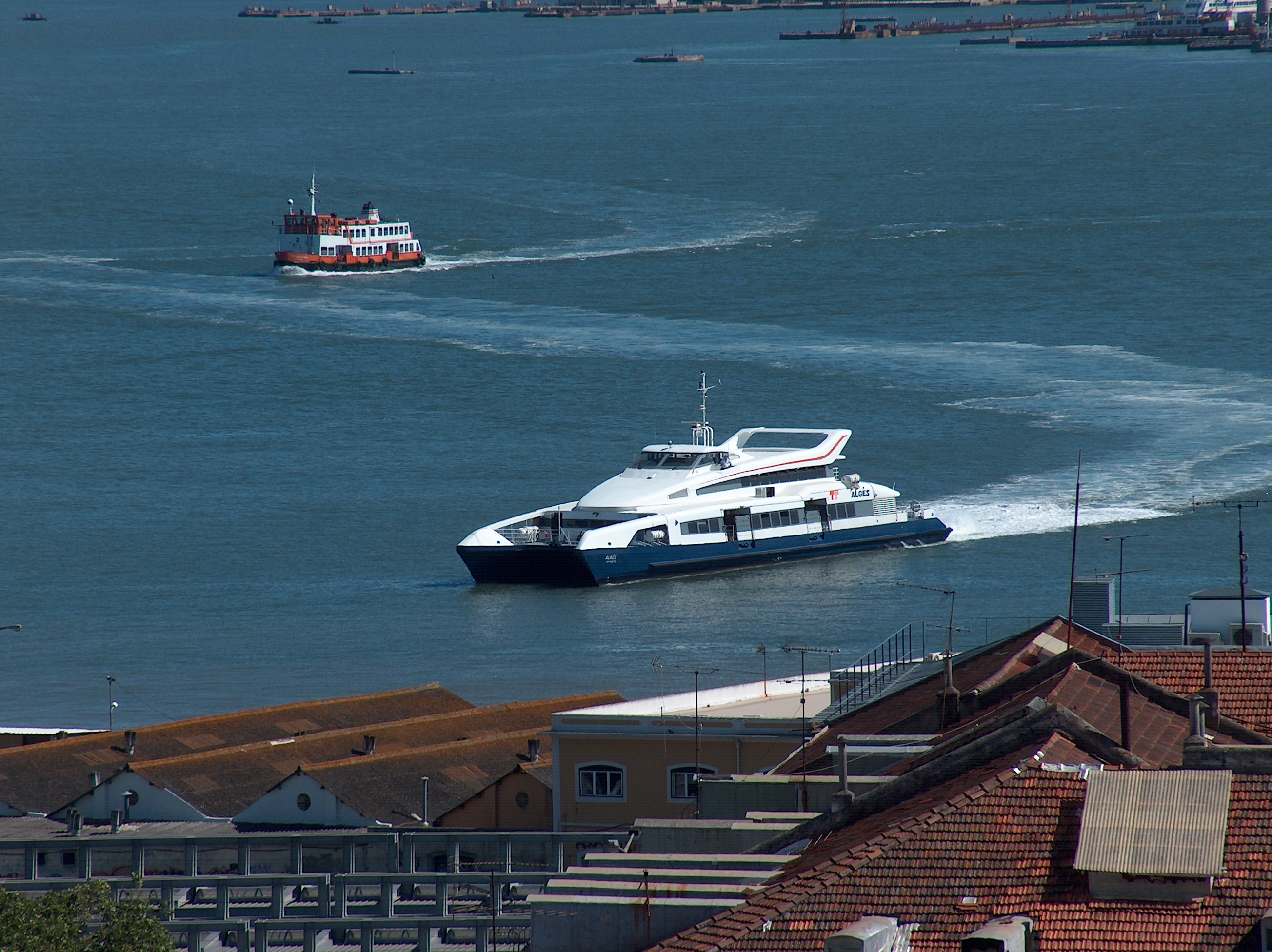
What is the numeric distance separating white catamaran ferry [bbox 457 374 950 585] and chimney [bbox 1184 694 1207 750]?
3447 centimetres

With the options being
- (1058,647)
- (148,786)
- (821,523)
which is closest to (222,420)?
(821,523)

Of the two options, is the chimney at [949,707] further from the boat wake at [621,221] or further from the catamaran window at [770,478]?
the boat wake at [621,221]

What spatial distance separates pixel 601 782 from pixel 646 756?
689 mm

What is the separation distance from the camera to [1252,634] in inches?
944

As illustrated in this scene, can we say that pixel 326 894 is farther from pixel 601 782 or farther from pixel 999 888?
pixel 999 888

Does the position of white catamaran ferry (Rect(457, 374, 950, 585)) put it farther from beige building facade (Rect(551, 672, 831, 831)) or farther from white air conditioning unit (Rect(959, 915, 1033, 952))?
white air conditioning unit (Rect(959, 915, 1033, 952))

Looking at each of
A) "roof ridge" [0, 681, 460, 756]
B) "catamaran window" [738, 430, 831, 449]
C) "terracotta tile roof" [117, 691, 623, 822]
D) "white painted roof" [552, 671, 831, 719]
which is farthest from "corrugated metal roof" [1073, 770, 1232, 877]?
"catamaran window" [738, 430, 831, 449]

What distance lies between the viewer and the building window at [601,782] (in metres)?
24.7

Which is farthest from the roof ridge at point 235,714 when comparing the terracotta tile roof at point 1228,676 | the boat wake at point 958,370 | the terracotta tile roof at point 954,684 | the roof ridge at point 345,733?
the boat wake at point 958,370

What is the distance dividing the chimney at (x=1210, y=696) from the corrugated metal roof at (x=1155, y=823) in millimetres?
3055

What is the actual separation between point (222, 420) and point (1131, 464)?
28493 millimetres

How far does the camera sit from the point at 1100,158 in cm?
11519

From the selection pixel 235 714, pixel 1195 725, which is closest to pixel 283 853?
pixel 235 714

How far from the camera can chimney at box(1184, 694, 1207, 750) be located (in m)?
12.4
